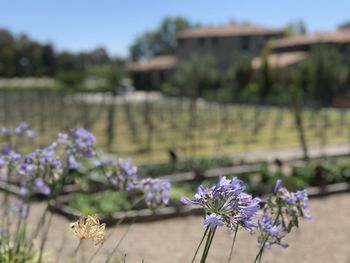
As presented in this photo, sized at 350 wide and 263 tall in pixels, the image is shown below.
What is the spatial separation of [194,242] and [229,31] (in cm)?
5504

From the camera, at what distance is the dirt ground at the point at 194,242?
23.1ft

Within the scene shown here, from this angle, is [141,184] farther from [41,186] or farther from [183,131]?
[183,131]

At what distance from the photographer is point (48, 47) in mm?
75938

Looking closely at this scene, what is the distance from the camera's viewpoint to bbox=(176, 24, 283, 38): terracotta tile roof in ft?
198

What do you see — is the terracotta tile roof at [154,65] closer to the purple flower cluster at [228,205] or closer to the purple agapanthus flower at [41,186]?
the purple agapanthus flower at [41,186]

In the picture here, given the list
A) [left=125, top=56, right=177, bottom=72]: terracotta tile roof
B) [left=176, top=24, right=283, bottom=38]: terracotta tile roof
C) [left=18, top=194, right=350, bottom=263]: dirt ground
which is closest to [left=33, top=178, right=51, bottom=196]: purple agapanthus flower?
[left=18, top=194, right=350, bottom=263]: dirt ground

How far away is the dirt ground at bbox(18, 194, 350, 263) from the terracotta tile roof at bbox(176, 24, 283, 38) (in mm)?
52182

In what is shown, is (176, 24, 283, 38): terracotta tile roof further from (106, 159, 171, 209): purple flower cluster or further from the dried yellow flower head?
the dried yellow flower head

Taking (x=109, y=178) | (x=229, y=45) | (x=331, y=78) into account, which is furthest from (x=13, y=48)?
(x=109, y=178)

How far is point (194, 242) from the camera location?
7879mm

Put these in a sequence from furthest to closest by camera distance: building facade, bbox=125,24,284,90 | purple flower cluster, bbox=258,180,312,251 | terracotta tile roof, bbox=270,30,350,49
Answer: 1. building facade, bbox=125,24,284,90
2. terracotta tile roof, bbox=270,30,350,49
3. purple flower cluster, bbox=258,180,312,251

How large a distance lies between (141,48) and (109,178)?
101110 millimetres

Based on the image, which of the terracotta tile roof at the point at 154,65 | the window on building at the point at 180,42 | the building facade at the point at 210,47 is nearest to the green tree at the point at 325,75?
the building facade at the point at 210,47

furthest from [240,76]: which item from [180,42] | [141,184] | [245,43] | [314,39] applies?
[141,184]
